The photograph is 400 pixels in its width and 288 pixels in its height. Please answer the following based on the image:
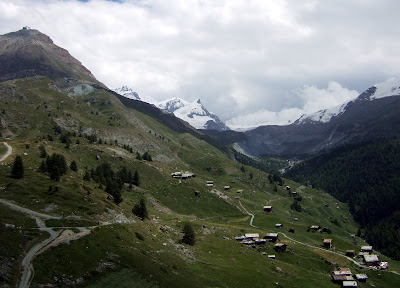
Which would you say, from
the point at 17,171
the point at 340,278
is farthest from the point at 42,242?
the point at 340,278

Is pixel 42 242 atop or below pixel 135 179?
below

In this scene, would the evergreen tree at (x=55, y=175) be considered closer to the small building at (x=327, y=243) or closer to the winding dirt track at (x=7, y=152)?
the winding dirt track at (x=7, y=152)

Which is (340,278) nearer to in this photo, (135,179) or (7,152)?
(135,179)

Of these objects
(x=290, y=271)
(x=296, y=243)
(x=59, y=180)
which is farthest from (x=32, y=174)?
(x=296, y=243)

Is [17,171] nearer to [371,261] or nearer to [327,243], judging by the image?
[327,243]

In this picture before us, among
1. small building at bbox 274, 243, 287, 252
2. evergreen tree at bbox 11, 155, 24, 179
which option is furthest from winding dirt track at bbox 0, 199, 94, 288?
small building at bbox 274, 243, 287, 252

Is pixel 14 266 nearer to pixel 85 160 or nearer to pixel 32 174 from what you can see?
pixel 32 174

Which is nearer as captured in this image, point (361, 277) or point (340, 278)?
point (340, 278)

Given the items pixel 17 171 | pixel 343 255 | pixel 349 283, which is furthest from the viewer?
pixel 343 255

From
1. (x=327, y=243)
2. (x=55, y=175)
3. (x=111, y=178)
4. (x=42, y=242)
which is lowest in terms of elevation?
(x=327, y=243)

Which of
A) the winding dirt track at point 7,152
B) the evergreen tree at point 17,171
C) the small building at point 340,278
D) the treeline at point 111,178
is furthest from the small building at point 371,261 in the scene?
the winding dirt track at point 7,152

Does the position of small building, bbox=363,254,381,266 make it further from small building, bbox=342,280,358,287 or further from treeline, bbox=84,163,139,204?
treeline, bbox=84,163,139,204

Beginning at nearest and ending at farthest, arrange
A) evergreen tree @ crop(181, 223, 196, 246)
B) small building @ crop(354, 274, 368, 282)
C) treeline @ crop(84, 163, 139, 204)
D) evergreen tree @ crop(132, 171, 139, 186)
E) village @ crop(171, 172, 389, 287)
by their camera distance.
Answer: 1. evergreen tree @ crop(181, 223, 196, 246)
2. village @ crop(171, 172, 389, 287)
3. small building @ crop(354, 274, 368, 282)
4. treeline @ crop(84, 163, 139, 204)
5. evergreen tree @ crop(132, 171, 139, 186)

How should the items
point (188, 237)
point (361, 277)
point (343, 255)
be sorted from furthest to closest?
point (343, 255) → point (361, 277) → point (188, 237)
